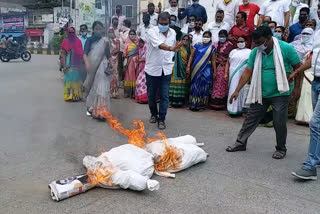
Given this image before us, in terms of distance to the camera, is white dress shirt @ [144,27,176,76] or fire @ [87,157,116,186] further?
white dress shirt @ [144,27,176,76]

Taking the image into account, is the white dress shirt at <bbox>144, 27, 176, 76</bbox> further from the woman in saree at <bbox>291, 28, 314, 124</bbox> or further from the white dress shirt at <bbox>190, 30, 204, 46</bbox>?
the woman in saree at <bbox>291, 28, 314, 124</bbox>

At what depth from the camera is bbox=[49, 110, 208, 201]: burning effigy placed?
2842mm

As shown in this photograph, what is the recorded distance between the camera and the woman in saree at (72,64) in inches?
251

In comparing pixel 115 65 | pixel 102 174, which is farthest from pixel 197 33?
pixel 102 174

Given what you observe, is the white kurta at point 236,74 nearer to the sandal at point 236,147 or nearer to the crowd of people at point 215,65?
the crowd of people at point 215,65

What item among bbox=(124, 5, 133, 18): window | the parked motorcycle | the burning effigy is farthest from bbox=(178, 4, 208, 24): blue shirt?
bbox=(124, 5, 133, 18): window

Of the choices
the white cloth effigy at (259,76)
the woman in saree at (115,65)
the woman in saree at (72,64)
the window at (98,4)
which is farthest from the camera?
the woman in saree at (115,65)

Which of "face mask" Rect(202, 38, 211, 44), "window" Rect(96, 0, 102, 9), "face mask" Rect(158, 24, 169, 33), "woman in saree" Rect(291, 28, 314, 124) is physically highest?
"window" Rect(96, 0, 102, 9)

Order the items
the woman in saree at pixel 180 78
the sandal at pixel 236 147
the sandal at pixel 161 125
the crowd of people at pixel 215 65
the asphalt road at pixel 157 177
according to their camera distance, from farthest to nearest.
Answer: the woman in saree at pixel 180 78
the sandal at pixel 161 125
the sandal at pixel 236 147
the crowd of people at pixel 215 65
the asphalt road at pixel 157 177

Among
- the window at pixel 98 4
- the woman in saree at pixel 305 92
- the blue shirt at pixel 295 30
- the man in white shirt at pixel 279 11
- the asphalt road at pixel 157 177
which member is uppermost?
the man in white shirt at pixel 279 11

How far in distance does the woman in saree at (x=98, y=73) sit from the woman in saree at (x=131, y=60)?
1.86 metres

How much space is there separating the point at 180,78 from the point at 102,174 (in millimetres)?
3929

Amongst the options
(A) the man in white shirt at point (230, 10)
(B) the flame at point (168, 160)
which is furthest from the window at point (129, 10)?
(B) the flame at point (168, 160)

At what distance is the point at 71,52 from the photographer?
6.67 metres
